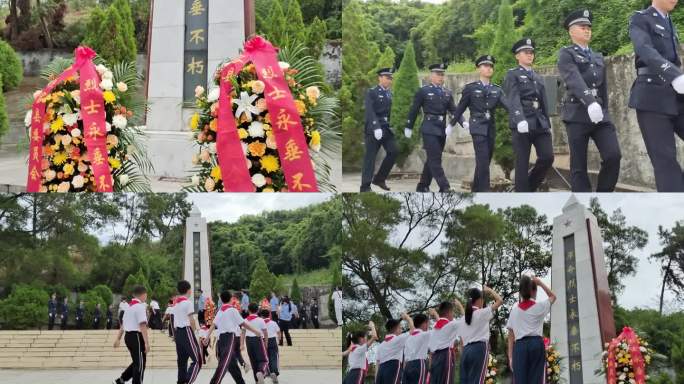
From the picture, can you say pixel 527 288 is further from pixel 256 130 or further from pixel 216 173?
pixel 216 173

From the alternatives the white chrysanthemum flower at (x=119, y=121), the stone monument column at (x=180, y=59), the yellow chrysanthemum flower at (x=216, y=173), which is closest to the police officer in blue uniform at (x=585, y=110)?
the yellow chrysanthemum flower at (x=216, y=173)

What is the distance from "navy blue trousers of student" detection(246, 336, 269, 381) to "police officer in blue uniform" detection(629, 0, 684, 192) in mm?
2859

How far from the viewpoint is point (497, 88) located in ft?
26.4

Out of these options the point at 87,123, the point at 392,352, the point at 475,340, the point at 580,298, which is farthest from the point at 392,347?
the point at 87,123

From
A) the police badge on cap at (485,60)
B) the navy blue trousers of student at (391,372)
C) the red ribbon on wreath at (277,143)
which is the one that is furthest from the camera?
the police badge on cap at (485,60)

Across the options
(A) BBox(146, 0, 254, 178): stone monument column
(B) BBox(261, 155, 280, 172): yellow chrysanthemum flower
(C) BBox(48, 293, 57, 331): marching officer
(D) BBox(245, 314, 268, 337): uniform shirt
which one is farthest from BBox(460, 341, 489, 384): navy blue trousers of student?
(A) BBox(146, 0, 254, 178): stone monument column

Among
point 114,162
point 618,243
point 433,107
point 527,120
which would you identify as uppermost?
point 433,107

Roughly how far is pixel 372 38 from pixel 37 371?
4329 millimetres

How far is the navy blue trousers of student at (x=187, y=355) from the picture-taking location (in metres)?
6.36

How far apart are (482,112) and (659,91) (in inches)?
60.7

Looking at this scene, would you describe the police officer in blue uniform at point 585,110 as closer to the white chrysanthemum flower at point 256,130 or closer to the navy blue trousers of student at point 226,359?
the white chrysanthemum flower at point 256,130

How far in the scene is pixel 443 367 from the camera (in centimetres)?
614

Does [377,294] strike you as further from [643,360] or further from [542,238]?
[643,360]

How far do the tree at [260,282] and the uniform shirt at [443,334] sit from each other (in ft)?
3.55
